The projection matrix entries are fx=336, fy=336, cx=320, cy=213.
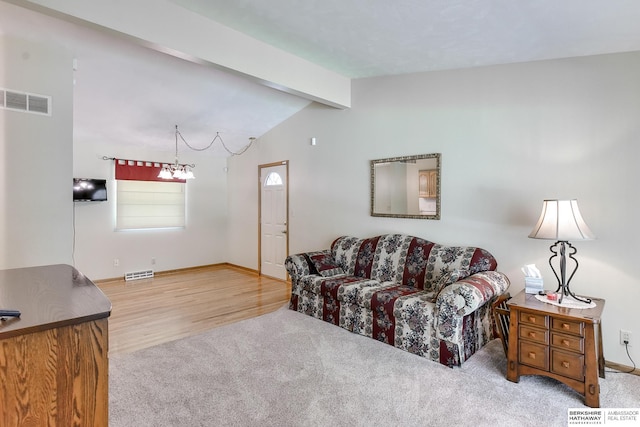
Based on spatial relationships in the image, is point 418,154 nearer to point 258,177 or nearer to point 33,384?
point 258,177

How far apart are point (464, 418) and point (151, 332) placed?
2.89 m

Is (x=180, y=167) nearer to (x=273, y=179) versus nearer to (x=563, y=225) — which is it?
(x=273, y=179)

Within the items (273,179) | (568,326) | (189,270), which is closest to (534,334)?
(568,326)

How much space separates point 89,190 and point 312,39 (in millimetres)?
→ 4186

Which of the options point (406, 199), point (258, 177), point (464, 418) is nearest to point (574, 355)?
point (464, 418)

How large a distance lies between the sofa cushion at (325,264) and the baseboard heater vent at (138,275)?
3356 millimetres

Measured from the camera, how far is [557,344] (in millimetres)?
2262

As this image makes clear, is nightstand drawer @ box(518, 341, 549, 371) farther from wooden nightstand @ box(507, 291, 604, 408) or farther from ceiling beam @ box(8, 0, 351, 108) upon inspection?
ceiling beam @ box(8, 0, 351, 108)

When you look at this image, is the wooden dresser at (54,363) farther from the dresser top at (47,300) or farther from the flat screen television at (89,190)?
the flat screen television at (89,190)

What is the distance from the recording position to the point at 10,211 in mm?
2789

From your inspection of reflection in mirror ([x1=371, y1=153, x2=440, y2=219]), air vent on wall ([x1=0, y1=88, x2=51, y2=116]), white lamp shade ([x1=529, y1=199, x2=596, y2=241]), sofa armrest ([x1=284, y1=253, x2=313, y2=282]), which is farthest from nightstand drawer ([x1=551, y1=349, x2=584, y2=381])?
air vent on wall ([x1=0, y1=88, x2=51, y2=116])

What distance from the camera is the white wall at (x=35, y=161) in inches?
109

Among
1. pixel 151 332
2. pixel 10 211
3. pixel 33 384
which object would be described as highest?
pixel 10 211

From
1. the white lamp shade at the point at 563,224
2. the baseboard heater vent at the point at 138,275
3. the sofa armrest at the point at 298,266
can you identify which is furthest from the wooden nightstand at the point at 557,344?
the baseboard heater vent at the point at 138,275
